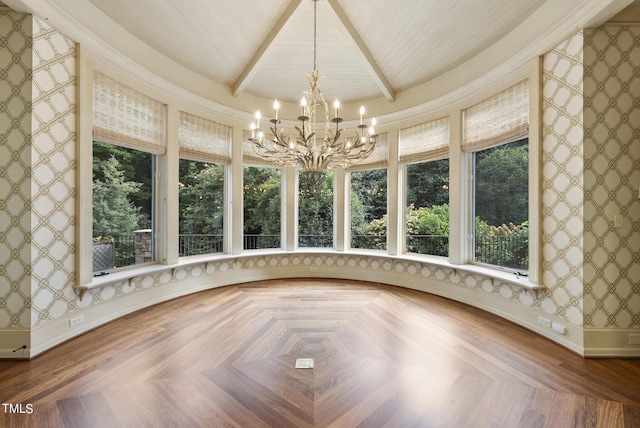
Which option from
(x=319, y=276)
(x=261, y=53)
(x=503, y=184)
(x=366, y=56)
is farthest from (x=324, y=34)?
(x=319, y=276)

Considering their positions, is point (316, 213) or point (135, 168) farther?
point (316, 213)

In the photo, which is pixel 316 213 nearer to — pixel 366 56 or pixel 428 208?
pixel 428 208

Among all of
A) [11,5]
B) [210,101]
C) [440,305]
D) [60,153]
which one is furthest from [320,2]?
[440,305]

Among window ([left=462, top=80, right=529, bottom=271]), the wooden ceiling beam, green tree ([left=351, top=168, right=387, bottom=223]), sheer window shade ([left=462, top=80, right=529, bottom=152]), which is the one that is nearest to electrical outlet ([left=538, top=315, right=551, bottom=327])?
window ([left=462, top=80, right=529, bottom=271])

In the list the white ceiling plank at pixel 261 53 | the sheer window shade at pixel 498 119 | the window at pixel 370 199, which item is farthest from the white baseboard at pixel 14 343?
the sheer window shade at pixel 498 119

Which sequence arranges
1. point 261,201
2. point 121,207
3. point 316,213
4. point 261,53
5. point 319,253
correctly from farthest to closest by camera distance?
point 316,213 → point 319,253 → point 261,201 → point 261,53 → point 121,207

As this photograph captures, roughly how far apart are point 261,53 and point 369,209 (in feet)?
10.1

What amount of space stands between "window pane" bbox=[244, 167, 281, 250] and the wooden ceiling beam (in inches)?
93.0

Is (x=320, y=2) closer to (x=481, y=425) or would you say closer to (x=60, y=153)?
(x=60, y=153)

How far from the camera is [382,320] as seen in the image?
328cm

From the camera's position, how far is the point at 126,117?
3412mm

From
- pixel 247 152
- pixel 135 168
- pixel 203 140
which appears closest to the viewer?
pixel 135 168

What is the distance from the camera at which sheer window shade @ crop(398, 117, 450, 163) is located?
4.25m

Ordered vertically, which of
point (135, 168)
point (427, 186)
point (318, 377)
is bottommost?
point (318, 377)
